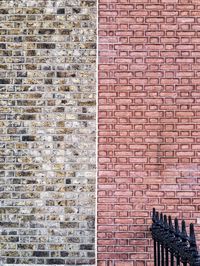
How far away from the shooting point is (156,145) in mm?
5578

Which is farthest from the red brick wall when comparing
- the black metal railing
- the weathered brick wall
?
the black metal railing

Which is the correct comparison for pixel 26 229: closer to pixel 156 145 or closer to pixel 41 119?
pixel 41 119

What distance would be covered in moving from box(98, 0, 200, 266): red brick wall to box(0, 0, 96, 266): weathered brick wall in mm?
164

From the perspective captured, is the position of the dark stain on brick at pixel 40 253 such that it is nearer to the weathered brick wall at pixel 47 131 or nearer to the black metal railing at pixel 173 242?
the weathered brick wall at pixel 47 131

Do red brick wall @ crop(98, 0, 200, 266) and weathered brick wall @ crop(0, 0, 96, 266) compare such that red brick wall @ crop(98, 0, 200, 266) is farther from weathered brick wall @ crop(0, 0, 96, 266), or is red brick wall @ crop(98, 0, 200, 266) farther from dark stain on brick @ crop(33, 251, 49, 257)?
dark stain on brick @ crop(33, 251, 49, 257)

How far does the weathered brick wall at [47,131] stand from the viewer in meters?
5.49

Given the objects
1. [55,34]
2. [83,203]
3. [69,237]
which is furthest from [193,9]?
[69,237]

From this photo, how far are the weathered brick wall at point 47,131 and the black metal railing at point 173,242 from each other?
72 centimetres

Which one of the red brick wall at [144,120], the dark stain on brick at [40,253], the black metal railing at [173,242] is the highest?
→ the red brick wall at [144,120]

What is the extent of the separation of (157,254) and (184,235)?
59.8 inches

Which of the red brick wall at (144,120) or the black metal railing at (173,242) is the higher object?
the red brick wall at (144,120)

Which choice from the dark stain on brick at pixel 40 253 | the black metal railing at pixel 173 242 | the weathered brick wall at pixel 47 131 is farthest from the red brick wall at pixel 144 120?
the dark stain on brick at pixel 40 253

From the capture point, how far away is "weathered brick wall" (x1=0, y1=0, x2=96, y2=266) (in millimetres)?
5492

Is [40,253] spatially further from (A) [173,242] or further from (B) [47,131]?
(A) [173,242]
